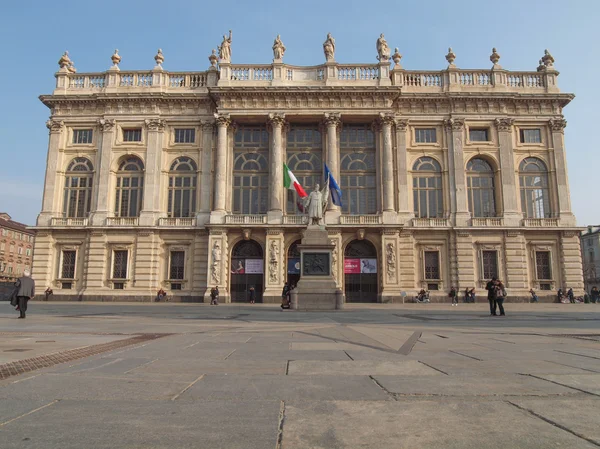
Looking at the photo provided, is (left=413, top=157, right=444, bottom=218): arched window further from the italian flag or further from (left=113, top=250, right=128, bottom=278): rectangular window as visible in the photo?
(left=113, top=250, right=128, bottom=278): rectangular window

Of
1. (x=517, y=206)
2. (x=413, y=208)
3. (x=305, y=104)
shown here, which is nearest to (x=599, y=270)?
(x=517, y=206)

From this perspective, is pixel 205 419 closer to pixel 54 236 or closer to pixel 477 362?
pixel 477 362

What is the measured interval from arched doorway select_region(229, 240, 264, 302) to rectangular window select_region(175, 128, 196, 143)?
10.4m

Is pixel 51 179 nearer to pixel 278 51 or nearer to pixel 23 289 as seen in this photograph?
pixel 278 51

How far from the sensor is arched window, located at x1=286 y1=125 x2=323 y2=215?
37.4 m

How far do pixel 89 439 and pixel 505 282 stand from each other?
125 feet

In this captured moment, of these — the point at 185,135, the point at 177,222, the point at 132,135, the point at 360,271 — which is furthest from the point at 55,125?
the point at 360,271

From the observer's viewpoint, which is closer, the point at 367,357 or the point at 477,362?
the point at 477,362

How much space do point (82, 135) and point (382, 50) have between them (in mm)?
27621

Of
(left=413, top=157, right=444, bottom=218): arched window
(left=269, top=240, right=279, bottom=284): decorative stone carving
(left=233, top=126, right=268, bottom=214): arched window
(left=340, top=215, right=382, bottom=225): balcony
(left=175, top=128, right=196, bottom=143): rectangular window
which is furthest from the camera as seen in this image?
(left=175, top=128, right=196, bottom=143): rectangular window

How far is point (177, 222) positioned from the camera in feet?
121

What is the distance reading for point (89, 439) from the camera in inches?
105

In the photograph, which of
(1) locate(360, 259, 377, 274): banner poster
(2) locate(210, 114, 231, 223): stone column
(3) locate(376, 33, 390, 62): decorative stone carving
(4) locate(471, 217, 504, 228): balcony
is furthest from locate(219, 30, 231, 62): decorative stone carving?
(4) locate(471, 217, 504, 228): balcony

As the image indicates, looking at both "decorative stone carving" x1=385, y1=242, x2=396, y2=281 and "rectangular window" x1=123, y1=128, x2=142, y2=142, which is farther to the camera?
"rectangular window" x1=123, y1=128, x2=142, y2=142
